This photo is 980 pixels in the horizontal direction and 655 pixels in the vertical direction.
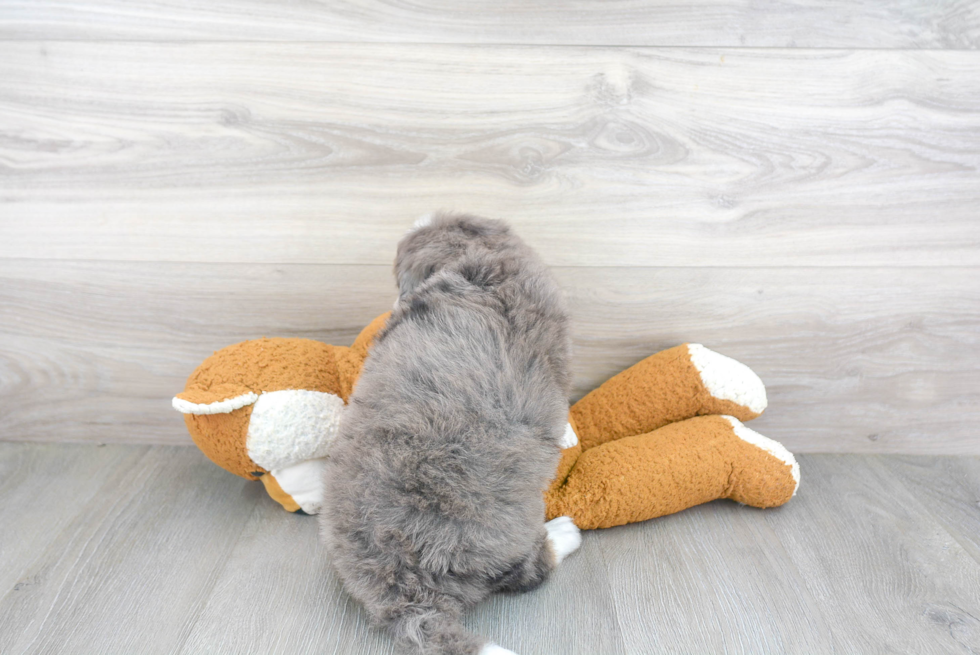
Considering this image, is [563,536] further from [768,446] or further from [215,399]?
[215,399]

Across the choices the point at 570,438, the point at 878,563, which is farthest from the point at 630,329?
the point at 878,563

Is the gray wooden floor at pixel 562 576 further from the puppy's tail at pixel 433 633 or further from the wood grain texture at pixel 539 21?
the wood grain texture at pixel 539 21

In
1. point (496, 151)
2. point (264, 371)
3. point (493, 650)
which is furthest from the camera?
point (496, 151)

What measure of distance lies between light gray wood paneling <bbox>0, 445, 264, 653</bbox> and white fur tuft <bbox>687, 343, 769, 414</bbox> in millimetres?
729

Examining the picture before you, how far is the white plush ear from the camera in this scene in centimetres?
81

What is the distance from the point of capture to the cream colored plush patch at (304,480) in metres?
0.89

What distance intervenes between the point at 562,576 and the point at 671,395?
0.33 m

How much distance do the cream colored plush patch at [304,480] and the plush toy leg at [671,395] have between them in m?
0.41

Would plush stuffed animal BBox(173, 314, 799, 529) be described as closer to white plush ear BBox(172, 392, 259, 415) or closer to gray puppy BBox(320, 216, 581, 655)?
white plush ear BBox(172, 392, 259, 415)

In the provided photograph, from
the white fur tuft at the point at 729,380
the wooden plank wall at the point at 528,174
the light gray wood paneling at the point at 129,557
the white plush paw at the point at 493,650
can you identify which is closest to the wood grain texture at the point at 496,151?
the wooden plank wall at the point at 528,174

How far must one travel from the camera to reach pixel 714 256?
101cm

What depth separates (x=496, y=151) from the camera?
0.98 meters

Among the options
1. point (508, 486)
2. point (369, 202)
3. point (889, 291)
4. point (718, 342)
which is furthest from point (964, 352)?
point (369, 202)

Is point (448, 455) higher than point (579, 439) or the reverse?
higher
